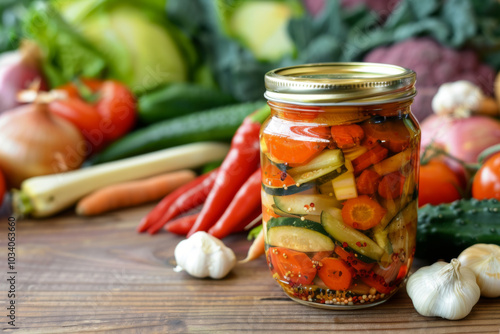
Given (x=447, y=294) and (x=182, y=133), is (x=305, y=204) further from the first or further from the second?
(x=182, y=133)

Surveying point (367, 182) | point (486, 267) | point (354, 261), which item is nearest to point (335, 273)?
point (354, 261)

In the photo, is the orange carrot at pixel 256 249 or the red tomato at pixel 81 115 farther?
the red tomato at pixel 81 115

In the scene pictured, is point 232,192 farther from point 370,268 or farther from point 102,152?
point 102,152

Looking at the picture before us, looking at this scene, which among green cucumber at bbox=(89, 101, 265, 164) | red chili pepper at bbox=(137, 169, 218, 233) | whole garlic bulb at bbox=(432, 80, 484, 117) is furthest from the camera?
green cucumber at bbox=(89, 101, 265, 164)

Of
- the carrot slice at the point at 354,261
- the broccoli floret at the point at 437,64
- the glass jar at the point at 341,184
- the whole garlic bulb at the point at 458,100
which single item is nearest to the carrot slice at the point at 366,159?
the glass jar at the point at 341,184

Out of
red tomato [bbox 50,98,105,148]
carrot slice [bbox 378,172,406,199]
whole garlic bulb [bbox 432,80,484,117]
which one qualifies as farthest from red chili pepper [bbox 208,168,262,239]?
red tomato [bbox 50,98,105,148]

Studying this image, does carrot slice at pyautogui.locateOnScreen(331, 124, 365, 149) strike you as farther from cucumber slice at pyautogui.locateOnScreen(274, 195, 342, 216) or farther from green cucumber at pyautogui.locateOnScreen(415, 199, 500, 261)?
green cucumber at pyautogui.locateOnScreen(415, 199, 500, 261)

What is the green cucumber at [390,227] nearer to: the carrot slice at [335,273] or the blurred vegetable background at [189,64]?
the carrot slice at [335,273]
